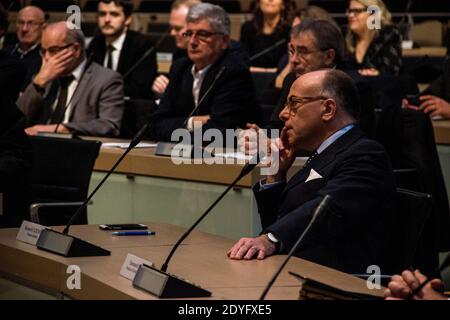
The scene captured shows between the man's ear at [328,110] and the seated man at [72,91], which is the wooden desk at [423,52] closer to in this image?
the seated man at [72,91]

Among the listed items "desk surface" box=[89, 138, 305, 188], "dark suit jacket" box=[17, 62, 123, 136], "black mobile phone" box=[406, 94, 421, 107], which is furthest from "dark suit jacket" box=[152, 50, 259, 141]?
"black mobile phone" box=[406, 94, 421, 107]

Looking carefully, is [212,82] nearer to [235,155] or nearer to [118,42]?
[235,155]

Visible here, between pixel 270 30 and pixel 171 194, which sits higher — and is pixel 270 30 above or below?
above

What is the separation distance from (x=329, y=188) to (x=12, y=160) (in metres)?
1.48

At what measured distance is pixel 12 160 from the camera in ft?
14.4

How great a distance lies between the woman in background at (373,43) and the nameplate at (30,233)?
13.3ft

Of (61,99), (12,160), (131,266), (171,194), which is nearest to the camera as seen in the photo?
(131,266)

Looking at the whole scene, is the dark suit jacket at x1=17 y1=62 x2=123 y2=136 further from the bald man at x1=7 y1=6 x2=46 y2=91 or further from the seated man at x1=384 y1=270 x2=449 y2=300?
the seated man at x1=384 y1=270 x2=449 y2=300

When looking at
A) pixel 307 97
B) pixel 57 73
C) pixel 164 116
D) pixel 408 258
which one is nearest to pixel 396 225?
pixel 408 258

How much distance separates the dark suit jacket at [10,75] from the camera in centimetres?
→ 445

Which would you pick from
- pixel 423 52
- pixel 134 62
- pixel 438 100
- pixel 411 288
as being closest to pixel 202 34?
pixel 438 100

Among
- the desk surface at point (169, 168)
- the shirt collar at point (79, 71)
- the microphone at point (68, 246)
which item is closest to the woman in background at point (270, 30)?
the shirt collar at point (79, 71)

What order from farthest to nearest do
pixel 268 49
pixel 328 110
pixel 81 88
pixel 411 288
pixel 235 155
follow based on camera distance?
pixel 268 49
pixel 81 88
pixel 235 155
pixel 328 110
pixel 411 288

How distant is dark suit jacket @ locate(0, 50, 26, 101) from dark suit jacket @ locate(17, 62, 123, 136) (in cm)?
199
